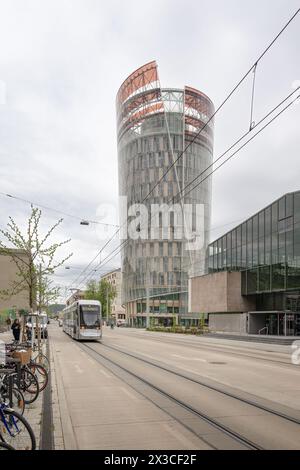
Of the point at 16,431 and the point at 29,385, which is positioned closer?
the point at 16,431

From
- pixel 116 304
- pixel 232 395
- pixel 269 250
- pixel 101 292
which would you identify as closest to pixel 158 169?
pixel 101 292

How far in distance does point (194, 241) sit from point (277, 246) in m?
75.0

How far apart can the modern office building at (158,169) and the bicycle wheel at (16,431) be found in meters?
105

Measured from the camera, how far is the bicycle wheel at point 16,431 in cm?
A: 672

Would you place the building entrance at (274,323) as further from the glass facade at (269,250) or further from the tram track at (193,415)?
the tram track at (193,415)

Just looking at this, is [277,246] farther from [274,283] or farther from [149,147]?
[149,147]

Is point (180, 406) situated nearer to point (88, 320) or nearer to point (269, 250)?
point (88, 320)

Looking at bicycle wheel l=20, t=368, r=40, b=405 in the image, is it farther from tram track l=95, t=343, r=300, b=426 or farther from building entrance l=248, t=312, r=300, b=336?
building entrance l=248, t=312, r=300, b=336

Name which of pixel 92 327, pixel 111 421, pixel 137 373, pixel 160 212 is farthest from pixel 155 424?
pixel 160 212

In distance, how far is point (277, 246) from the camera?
4297 centimetres

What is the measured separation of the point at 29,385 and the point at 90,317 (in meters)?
26.1

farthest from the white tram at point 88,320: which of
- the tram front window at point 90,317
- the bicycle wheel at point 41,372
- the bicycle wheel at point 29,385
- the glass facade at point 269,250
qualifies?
the bicycle wheel at point 29,385

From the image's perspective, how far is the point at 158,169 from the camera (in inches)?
4636

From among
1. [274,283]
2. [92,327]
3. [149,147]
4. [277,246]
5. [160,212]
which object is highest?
[149,147]
